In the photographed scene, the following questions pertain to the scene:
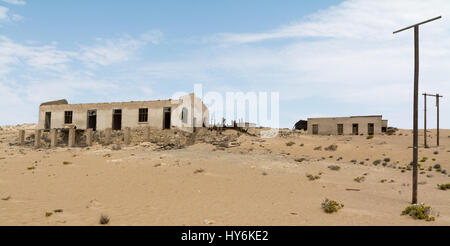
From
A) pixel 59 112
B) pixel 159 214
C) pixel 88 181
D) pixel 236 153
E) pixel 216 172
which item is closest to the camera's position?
pixel 159 214

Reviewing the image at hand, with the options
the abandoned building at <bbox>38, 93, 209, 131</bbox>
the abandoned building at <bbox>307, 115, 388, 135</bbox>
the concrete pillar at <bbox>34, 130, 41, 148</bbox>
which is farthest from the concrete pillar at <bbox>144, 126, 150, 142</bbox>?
the abandoned building at <bbox>307, 115, 388, 135</bbox>

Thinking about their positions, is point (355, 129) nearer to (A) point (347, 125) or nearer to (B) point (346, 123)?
(A) point (347, 125)

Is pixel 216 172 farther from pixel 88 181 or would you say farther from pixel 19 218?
pixel 19 218

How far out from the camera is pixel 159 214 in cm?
1186

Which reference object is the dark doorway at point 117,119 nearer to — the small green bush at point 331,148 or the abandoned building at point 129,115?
the abandoned building at point 129,115

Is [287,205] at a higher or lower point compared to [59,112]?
lower

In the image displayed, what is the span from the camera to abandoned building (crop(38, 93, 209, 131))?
37.0 meters

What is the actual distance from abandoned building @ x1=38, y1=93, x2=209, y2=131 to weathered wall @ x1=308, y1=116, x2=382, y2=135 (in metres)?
19.9

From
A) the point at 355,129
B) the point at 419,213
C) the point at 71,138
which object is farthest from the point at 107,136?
the point at 355,129

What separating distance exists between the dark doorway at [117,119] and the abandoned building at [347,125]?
30181 mm

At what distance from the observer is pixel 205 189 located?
1695 cm

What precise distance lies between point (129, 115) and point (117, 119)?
14.1 feet
